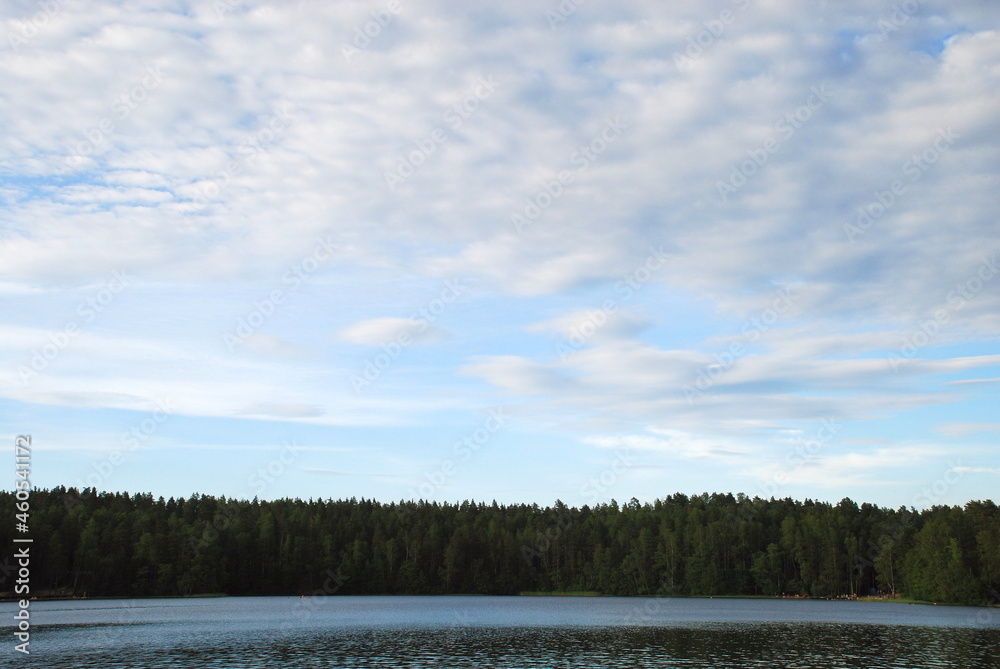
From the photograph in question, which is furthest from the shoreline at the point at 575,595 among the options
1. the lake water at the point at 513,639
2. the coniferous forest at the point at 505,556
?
the lake water at the point at 513,639

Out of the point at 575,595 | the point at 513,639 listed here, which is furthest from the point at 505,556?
the point at 513,639

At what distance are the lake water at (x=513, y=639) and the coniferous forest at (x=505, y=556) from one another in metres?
27.4

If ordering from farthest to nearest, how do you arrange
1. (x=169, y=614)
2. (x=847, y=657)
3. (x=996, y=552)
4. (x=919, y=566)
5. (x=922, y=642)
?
(x=919, y=566), (x=996, y=552), (x=169, y=614), (x=922, y=642), (x=847, y=657)

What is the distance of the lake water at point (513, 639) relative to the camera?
57031 millimetres

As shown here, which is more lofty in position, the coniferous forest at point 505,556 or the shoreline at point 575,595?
the coniferous forest at point 505,556

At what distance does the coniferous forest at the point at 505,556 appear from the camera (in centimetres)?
14238

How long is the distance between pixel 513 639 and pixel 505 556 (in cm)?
12625

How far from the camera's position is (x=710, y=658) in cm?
5894

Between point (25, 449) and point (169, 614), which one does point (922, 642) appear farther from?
point (169, 614)

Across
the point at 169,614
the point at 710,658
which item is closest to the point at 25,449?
the point at 710,658

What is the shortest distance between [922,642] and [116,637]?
7321 cm

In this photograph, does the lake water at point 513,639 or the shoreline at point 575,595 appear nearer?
the lake water at point 513,639

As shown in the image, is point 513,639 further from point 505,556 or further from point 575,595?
point 505,556

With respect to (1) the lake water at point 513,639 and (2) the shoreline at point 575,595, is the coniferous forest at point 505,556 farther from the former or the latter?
(1) the lake water at point 513,639
